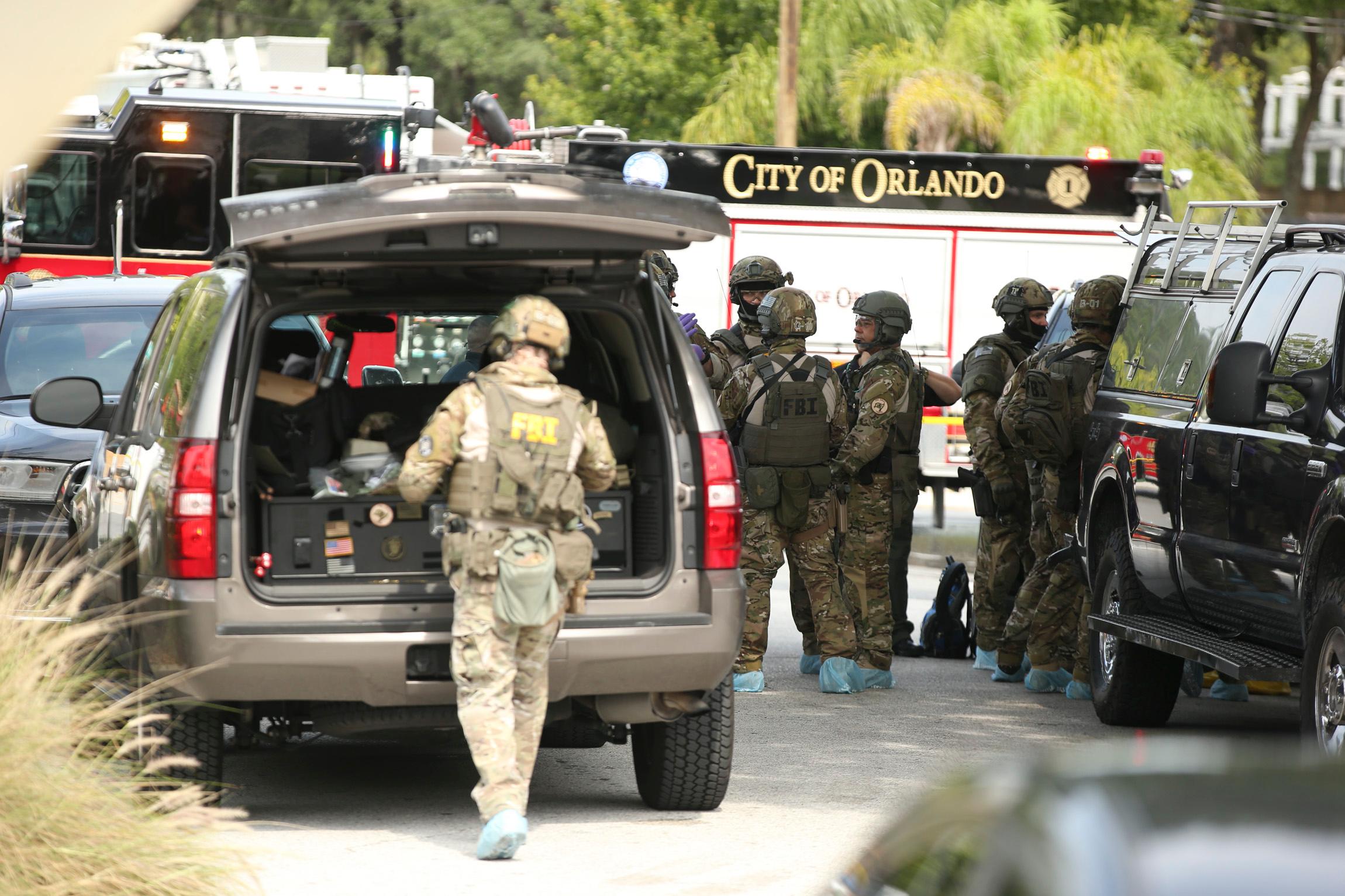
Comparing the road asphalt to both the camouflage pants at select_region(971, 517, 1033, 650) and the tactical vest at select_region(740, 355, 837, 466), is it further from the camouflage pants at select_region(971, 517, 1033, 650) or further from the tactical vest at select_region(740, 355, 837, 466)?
the tactical vest at select_region(740, 355, 837, 466)

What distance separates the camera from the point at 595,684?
6.28 metres

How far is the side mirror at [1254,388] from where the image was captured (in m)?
6.98

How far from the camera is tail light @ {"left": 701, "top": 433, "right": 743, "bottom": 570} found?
21.0ft

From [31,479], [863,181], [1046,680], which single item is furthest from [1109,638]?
[863,181]

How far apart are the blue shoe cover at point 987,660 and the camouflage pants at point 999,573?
0.12ft

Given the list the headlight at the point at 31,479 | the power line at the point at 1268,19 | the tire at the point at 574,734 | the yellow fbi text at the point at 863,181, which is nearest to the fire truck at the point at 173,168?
the yellow fbi text at the point at 863,181

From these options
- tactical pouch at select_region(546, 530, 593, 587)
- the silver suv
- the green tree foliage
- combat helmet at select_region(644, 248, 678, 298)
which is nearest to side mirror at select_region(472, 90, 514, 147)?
combat helmet at select_region(644, 248, 678, 298)

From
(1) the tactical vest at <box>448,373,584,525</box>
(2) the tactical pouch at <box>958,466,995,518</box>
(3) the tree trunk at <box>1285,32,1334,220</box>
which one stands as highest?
(3) the tree trunk at <box>1285,32,1334,220</box>

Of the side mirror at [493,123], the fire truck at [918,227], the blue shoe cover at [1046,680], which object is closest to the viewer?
the side mirror at [493,123]

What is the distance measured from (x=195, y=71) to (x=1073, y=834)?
648 inches

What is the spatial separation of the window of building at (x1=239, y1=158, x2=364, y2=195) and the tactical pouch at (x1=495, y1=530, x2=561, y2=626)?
1101 centimetres

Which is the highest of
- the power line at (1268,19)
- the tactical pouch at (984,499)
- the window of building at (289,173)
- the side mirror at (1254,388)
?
the power line at (1268,19)

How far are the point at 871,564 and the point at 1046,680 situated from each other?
1.08 m

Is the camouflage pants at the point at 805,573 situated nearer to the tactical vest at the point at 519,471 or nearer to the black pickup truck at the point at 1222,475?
the black pickup truck at the point at 1222,475
